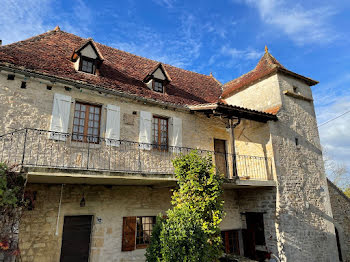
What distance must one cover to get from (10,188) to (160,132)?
17.7 ft

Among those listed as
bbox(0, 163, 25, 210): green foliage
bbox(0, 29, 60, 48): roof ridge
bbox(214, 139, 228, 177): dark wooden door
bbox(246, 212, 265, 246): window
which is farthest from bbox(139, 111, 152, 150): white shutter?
bbox(246, 212, 265, 246): window

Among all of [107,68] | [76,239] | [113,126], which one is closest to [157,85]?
[107,68]

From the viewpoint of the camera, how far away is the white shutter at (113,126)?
8.64 m

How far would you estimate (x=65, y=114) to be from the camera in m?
8.16

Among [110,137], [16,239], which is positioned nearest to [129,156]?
[110,137]

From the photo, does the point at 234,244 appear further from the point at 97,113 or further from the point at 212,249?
the point at 97,113

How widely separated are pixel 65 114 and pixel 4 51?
2933 millimetres

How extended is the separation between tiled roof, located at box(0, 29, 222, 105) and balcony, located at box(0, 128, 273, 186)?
6.84ft

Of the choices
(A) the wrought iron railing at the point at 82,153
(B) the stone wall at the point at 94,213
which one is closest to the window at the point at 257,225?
(A) the wrought iron railing at the point at 82,153

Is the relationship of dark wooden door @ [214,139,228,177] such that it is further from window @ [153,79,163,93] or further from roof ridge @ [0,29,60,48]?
roof ridge @ [0,29,60,48]

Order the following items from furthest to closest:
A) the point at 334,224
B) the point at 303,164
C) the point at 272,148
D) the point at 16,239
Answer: the point at 334,224
the point at 303,164
the point at 272,148
the point at 16,239

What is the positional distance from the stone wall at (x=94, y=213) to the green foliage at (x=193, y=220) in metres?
2.34

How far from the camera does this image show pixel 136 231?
8938 millimetres

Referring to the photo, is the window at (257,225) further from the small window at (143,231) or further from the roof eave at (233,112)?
the small window at (143,231)
